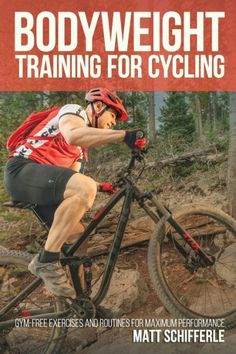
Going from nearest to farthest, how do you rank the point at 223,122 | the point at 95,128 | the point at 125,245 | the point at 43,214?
the point at 95,128 → the point at 43,214 → the point at 125,245 → the point at 223,122

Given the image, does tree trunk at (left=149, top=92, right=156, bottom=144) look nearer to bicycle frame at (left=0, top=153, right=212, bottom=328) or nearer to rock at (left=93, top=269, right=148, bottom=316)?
bicycle frame at (left=0, top=153, right=212, bottom=328)

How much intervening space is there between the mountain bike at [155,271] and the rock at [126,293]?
39 centimetres

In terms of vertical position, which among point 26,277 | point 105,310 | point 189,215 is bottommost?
point 105,310

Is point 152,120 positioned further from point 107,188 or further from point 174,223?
point 174,223

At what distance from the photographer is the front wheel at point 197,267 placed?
11.3ft

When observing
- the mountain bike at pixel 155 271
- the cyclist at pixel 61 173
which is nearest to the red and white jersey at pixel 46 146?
the cyclist at pixel 61 173

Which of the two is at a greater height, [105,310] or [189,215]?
[189,215]

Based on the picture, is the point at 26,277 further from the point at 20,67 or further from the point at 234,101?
the point at 234,101

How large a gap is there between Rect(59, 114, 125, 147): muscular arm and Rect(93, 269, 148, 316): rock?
1392 millimetres

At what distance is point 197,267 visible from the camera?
353cm

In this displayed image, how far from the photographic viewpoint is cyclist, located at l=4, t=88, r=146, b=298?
3283 millimetres

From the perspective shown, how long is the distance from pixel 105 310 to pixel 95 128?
1458mm

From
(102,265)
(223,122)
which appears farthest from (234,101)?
(102,265)

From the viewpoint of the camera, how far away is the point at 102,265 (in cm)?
367
